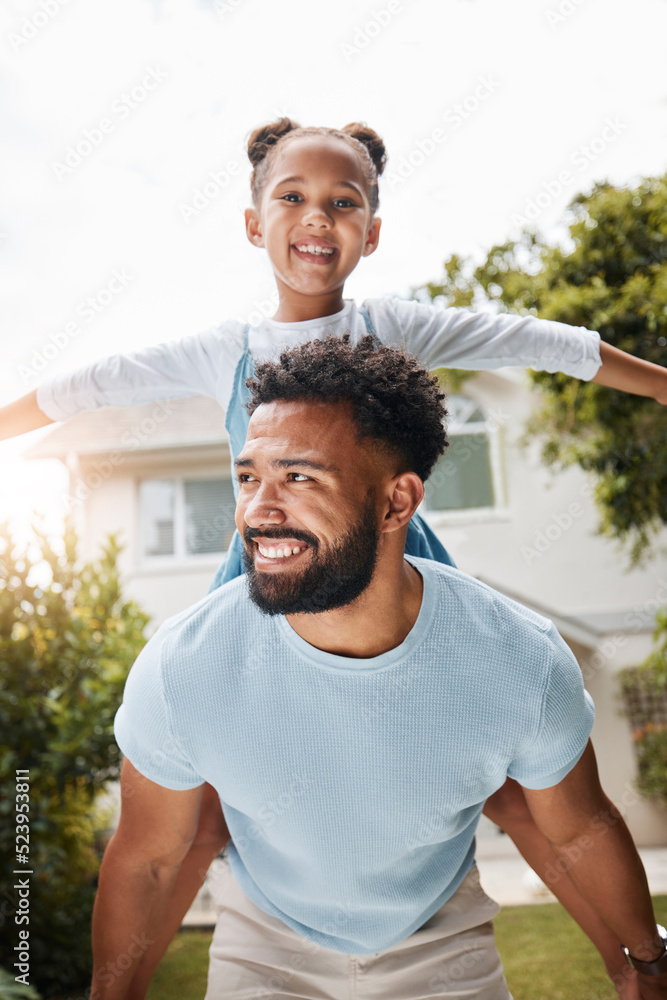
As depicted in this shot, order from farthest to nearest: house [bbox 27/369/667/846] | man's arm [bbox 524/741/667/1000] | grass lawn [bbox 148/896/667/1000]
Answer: house [bbox 27/369/667/846], grass lawn [bbox 148/896/667/1000], man's arm [bbox 524/741/667/1000]

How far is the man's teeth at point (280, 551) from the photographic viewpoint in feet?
4.80

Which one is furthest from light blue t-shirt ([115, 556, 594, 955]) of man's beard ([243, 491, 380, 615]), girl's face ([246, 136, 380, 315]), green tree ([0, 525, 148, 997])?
green tree ([0, 525, 148, 997])

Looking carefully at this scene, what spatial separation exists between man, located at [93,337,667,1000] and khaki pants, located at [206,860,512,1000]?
0.10 ft

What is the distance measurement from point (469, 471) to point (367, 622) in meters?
7.79

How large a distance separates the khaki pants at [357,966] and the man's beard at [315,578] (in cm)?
86

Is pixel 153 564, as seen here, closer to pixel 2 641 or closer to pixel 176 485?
pixel 176 485

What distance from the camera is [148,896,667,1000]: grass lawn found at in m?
4.43

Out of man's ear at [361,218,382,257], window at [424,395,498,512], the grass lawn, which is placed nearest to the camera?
man's ear at [361,218,382,257]

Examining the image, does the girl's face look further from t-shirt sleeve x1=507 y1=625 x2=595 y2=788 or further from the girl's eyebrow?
t-shirt sleeve x1=507 y1=625 x2=595 y2=788

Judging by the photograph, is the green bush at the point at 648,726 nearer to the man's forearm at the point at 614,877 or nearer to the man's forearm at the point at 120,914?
the man's forearm at the point at 614,877

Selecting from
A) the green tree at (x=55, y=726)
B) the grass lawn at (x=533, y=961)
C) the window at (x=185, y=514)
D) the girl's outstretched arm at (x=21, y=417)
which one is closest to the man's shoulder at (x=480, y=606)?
the girl's outstretched arm at (x=21, y=417)

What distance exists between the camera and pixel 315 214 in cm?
187

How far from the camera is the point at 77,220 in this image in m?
4.40

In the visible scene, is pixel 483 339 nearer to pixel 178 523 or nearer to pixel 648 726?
pixel 178 523
